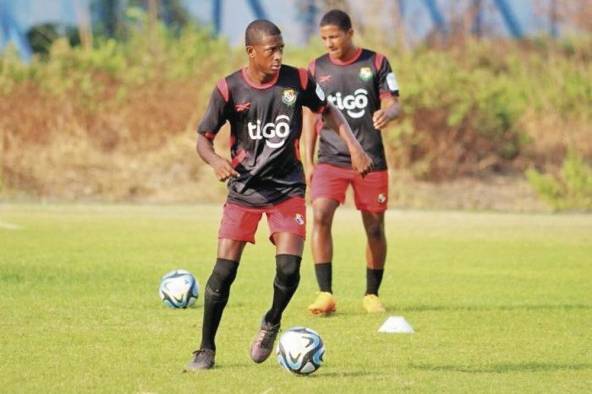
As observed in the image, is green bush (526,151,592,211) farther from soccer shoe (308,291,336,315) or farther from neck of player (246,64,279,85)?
neck of player (246,64,279,85)

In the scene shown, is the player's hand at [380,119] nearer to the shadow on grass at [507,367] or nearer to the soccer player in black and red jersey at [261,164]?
the soccer player in black and red jersey at [261,164]

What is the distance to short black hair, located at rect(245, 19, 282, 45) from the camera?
380 inches

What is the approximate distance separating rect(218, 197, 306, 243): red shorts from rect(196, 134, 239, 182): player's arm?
471 mm

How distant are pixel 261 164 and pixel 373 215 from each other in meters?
3.69

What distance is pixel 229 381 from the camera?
30.6 ft

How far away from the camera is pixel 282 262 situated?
9.83 meters

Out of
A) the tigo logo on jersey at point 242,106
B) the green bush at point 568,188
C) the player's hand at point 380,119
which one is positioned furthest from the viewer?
the green bush at point 568,188

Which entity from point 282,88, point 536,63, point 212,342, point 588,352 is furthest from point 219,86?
point 536,63

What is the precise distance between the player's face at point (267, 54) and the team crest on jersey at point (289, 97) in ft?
0.57

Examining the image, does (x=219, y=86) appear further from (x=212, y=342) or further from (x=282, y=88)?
(x=212, y=342)

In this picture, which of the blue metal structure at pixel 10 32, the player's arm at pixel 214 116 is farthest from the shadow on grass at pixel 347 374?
the blue metal structure at pixel 10 32

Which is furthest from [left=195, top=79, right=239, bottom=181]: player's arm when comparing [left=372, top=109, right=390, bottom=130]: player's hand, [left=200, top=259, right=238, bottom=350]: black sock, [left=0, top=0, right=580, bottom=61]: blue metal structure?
[left=0, top=0, right=580, bottom=61]: blue metal structure

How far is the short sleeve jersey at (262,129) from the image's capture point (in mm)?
9758

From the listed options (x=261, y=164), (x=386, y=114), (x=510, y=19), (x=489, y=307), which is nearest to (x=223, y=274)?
(x=261, y=164)
